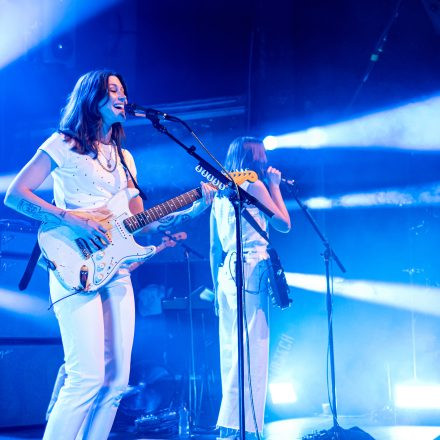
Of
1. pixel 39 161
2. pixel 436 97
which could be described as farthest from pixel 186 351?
pixel 39 161

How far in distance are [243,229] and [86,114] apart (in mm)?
1656

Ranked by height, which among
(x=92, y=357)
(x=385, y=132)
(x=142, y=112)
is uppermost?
(x=385, y=132)

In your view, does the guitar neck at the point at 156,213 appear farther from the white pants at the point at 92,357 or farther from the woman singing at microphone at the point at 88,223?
the white pants at the point at 92,357

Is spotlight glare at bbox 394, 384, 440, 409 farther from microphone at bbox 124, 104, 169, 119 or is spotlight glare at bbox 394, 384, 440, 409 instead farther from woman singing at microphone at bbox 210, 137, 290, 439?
microphone at bbox 124, 104, 169, 119

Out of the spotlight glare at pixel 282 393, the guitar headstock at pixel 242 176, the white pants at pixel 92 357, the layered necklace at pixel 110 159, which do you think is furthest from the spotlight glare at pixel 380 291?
the white pants at pixel 92 357

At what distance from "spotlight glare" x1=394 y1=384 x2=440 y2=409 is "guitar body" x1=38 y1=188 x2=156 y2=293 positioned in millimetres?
3946

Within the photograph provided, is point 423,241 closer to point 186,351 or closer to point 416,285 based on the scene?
point 416,285

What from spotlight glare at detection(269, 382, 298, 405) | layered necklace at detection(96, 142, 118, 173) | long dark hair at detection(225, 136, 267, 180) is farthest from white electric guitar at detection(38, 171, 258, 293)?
spotlight glare at detection(269, 382, 298, 405)

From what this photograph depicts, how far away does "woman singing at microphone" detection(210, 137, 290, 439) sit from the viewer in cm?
432

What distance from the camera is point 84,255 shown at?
297 cm

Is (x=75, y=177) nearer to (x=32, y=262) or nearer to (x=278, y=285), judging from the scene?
(x=32, y=262)

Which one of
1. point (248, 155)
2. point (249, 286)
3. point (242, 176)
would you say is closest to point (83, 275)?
point (242, 176)

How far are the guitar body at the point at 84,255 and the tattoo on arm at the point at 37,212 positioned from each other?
38mm

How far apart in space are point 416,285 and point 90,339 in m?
4.61
